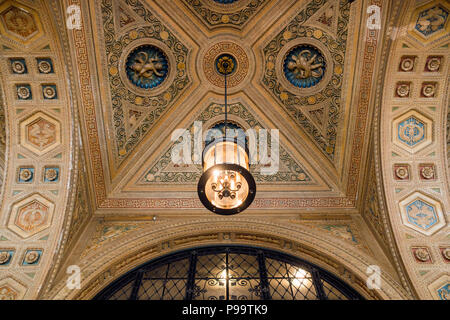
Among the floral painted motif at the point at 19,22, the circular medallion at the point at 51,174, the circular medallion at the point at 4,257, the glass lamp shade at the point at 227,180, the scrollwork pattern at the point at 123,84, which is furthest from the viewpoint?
the scrollwork pattern at the point at 123,84

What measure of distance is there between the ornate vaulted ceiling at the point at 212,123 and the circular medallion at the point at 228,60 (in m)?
0.03

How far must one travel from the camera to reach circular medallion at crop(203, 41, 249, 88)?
7547mm

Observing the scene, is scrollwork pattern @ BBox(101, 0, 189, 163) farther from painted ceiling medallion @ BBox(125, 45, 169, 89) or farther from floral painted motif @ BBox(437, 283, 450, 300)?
floral painted motif @ BBox(437, 283, 450, 300)

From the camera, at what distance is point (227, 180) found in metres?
4.73

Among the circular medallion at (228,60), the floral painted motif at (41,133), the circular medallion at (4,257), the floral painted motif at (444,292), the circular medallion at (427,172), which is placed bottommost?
the floral painted motif at (444,292)

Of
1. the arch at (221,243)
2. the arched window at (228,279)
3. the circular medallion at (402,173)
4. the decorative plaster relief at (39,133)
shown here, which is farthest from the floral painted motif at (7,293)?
the circular medallion at (402,173)

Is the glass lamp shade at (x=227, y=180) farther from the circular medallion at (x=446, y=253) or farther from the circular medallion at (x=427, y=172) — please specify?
the circular medallion at (x=427, y=172)

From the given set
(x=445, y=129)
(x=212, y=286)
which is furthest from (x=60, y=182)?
(x=445, y=129)

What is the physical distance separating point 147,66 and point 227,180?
3.78m

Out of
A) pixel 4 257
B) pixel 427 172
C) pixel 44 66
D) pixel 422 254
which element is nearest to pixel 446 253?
pixel 422 254

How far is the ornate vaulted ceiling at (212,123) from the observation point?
593 centimetres

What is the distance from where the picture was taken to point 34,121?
255 inches

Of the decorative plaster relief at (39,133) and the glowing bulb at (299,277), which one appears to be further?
the decorative plaster relief at (39,133)

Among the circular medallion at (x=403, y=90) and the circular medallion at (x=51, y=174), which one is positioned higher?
the circular medallion at (x=403, y=90)
